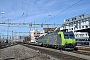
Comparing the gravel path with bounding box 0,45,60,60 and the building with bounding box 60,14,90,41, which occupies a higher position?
the building with bounding box 60,14,90,41


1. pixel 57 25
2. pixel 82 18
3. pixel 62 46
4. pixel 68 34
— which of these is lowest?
pixel 62 46

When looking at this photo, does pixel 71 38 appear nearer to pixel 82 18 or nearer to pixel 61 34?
pixel 61 34

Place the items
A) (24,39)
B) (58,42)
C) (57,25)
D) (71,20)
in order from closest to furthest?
(58,42) → (57,25) → (71,20) → (24,39)

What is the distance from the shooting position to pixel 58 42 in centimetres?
3366

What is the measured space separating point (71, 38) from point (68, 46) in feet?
5.68

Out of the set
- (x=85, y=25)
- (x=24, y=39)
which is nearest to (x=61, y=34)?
(x=85, y=25)

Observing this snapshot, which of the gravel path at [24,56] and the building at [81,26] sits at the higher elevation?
the building at [81,26]

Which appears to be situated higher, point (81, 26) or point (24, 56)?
point (81, 26)

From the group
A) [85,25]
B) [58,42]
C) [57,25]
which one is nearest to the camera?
[58,42]

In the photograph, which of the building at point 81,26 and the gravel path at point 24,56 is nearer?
the gravel path at point 24,56

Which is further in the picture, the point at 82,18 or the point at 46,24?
the point at 82,18

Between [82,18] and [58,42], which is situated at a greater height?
[82,18]

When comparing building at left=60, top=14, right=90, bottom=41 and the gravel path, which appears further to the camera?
building at left=60, top=14, right=90, bottom=41

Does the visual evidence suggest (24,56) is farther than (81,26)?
No
